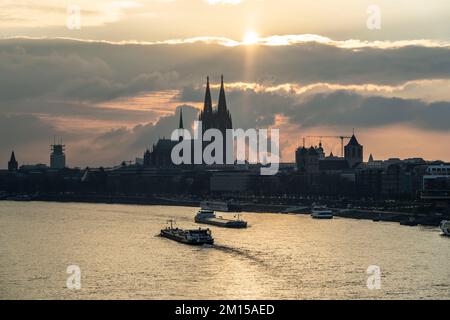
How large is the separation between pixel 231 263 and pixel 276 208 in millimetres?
71332

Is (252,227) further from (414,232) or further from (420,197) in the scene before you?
(420,197)

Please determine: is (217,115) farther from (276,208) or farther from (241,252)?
(241,252)

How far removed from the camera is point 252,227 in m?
87.5

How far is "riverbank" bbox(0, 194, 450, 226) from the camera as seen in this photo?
9525 centimetres

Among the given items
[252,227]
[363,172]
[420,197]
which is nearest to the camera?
[252,227]

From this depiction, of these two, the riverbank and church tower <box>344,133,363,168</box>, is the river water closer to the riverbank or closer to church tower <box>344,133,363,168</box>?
the riverbank

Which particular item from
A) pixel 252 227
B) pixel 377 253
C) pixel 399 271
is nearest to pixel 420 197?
pixel 252 227

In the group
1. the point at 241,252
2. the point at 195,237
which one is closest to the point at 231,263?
the point at 241,252

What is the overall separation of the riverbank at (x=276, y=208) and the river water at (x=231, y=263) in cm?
1102

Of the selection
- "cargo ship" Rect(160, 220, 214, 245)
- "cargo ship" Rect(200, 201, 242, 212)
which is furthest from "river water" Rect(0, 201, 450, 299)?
"cargo ship" Rect(200, 201, 242, 212)

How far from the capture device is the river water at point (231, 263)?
143 feet

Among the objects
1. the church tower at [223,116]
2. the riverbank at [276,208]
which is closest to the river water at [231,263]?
the riverbank at [276,208]

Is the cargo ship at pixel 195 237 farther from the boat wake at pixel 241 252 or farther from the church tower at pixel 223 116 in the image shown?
the church tower at pixel 223 116

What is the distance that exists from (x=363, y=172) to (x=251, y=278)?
112 metres
